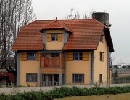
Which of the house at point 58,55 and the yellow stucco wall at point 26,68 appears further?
the yellow stucco wall at point 26,68

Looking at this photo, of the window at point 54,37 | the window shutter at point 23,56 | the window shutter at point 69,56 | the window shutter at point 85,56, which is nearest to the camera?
the window shutter at point 85,56

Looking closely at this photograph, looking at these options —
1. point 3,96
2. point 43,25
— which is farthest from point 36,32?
point 3,96

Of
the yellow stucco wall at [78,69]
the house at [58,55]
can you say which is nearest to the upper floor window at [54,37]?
the house at [58,55]

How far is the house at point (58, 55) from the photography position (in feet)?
173

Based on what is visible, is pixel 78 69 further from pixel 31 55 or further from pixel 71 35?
pixel 31 55

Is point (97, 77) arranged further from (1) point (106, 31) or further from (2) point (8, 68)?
(2) point (8, 68)

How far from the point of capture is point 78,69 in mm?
53375

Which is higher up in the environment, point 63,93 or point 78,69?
point 78,69

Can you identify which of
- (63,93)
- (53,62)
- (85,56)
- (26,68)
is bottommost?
(63,93)

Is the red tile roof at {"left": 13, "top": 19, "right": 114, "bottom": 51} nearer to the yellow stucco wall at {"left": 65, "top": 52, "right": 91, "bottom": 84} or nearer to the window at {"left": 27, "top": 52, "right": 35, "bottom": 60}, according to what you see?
the window at {"left": 27, "top": 52, "right": 35, "bottom": 60}

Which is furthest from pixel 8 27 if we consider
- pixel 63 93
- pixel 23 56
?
pixel 63 93

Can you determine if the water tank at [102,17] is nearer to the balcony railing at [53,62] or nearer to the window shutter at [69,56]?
the window shutter at [69,56]

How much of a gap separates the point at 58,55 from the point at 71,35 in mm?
3080

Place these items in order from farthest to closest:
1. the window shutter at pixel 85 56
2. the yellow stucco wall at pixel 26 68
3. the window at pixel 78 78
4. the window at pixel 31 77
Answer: the yellow stucco wall at pixel 26 68 < the window at pixel 31 77 < the window shutter at pixel 85 56 < the window at pixel 78 78
